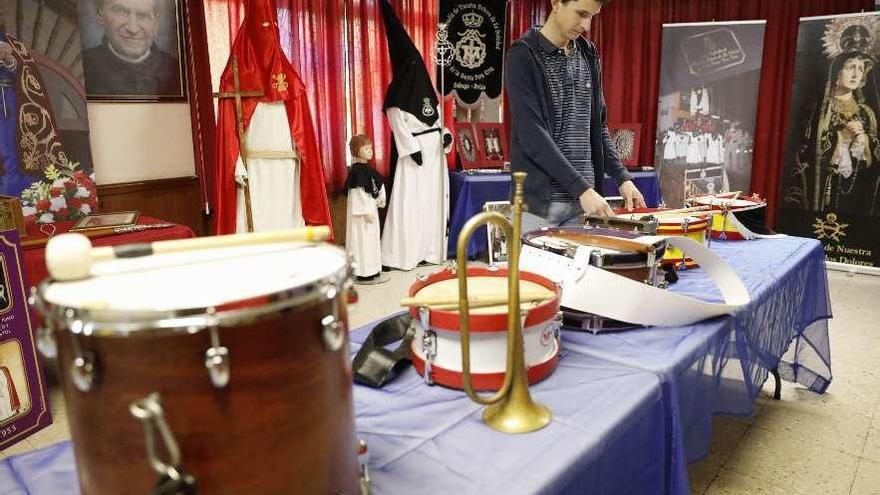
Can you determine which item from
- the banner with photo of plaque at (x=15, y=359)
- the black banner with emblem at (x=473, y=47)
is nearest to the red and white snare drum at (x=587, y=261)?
the banner with photo of plaque at (x=15, y=359)

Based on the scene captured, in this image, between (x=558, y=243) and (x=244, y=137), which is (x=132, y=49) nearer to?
(x=244, y=137)

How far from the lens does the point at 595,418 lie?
3.26 ft

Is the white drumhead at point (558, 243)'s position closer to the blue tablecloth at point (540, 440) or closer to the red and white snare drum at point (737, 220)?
the blue tablecloth at point (540, 440)

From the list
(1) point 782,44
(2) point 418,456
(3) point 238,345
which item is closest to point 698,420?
(2) point 418,456

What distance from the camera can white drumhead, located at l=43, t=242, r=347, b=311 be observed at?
610mm

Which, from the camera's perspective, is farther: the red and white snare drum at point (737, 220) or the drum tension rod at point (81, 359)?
the red and white snare drum at point (737, 220)

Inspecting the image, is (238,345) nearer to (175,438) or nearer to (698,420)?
(175,438)

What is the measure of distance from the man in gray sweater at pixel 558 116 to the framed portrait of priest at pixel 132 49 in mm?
2714

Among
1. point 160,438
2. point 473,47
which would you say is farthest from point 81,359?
point 473,47

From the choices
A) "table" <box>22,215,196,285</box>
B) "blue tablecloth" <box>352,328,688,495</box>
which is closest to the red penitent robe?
"table" <box>22,215,196,285</box>

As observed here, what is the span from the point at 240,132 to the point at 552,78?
2266 millimetres

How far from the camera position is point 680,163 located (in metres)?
5.64

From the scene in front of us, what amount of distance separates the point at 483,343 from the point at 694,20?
18.8ft

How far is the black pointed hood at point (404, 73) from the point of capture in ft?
15.2
